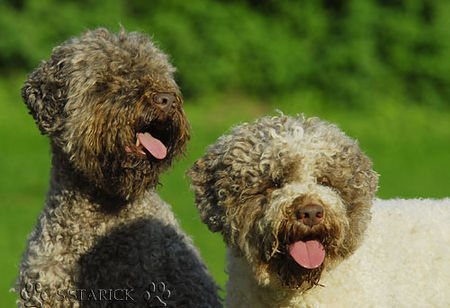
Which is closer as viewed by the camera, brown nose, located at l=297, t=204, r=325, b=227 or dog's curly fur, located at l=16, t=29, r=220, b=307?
brown nose, located at l=297, t=204, r=325, b=227

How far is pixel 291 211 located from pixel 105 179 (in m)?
1.47

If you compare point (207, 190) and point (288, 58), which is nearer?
point (207, 190)

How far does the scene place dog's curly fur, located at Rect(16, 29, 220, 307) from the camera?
5766 mm

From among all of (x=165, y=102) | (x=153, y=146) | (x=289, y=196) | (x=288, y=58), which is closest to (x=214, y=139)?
(x=288, y=58)

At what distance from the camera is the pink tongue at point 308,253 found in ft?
16.1

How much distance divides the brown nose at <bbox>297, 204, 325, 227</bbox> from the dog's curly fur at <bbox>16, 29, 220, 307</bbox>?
4.10ft

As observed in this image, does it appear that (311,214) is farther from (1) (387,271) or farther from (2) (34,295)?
(2) (34,295)

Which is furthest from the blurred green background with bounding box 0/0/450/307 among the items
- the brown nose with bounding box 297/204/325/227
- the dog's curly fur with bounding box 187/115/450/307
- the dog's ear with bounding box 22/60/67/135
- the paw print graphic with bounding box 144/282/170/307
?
the brown nose with bounding box 297/204/325/227

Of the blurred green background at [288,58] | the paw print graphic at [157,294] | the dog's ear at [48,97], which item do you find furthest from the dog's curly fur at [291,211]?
the blurred green background at [288,58]

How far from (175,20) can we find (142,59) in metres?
14.1

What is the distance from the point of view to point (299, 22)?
20891mm

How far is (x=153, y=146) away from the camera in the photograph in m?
5.85

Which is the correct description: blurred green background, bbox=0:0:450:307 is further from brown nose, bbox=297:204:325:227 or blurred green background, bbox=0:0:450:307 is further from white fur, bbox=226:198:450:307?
brown nose, bbox=297:204:325:227

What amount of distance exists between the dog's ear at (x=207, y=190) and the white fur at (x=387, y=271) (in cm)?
32
